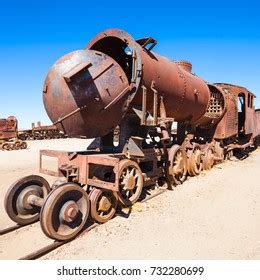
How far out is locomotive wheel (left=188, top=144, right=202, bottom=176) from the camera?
9.28 metres

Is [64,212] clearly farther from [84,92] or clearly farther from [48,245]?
[84,92]

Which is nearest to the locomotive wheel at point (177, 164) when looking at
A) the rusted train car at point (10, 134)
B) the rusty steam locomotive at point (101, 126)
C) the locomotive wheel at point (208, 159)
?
the rusty steam locomotive at point (101, 126)

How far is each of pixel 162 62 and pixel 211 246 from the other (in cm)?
436

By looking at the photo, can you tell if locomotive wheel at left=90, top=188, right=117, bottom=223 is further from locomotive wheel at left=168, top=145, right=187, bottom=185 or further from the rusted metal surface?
locomotive wheel at left=168, top=145, right=187, bottom=185

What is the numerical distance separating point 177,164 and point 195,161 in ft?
5.24

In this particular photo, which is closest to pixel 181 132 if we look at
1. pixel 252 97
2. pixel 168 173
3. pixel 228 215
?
pixel 168 173

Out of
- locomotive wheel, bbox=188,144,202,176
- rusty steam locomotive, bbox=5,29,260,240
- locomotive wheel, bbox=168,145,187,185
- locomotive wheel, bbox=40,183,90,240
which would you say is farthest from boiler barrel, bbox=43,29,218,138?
locomotive wheel, bbox=188,144,202,176

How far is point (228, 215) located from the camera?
599 cm

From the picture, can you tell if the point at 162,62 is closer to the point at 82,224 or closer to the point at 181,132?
the point at 181,132

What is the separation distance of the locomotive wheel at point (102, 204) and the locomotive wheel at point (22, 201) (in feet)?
4.11

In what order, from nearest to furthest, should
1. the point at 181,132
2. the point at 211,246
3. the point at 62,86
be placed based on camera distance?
the point at 211,246
the point at 62,86
the point at 181,132

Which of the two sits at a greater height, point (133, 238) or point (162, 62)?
point (162, 62)

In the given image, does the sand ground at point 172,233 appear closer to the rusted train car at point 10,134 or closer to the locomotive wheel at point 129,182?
the locomotive wheel at point 129,182

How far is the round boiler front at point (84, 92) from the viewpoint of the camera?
527 centimetres
